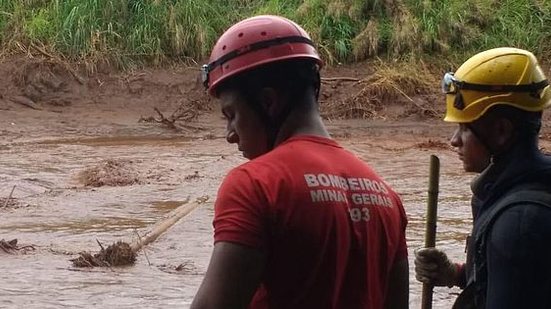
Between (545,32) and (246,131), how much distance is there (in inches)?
640

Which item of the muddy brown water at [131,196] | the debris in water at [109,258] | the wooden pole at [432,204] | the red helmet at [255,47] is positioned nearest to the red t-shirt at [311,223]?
the red helmet at [255,47]

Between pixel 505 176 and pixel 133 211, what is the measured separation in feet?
24.4

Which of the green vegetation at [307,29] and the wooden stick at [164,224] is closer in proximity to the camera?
the wooden stick at [164,224]

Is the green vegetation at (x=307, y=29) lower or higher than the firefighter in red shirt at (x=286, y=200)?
lower

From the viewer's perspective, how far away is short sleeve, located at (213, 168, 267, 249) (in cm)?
236

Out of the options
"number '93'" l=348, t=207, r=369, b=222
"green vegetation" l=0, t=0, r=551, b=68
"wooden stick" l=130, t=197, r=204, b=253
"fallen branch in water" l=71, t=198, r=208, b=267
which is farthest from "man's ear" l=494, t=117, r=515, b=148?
"green vegetation" l=0, t=0, r=551, b=68

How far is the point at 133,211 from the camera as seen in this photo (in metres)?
10.1

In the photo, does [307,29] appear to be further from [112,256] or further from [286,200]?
Answer: [286,200]

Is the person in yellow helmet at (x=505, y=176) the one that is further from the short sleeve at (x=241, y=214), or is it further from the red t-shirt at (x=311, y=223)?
the short sleeve at (x=241, y=214)

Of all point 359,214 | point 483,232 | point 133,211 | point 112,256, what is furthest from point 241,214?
point 133,211

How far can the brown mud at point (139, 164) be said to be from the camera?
24.9ft

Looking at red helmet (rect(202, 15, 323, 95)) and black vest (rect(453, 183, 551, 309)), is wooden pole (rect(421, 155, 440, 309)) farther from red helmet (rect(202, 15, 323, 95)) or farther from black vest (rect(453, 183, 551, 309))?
red helmet (rect(202, 15, 323, 95))

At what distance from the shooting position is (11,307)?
6.83 meters

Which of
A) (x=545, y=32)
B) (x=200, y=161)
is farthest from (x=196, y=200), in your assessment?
(x=545, y=32)
